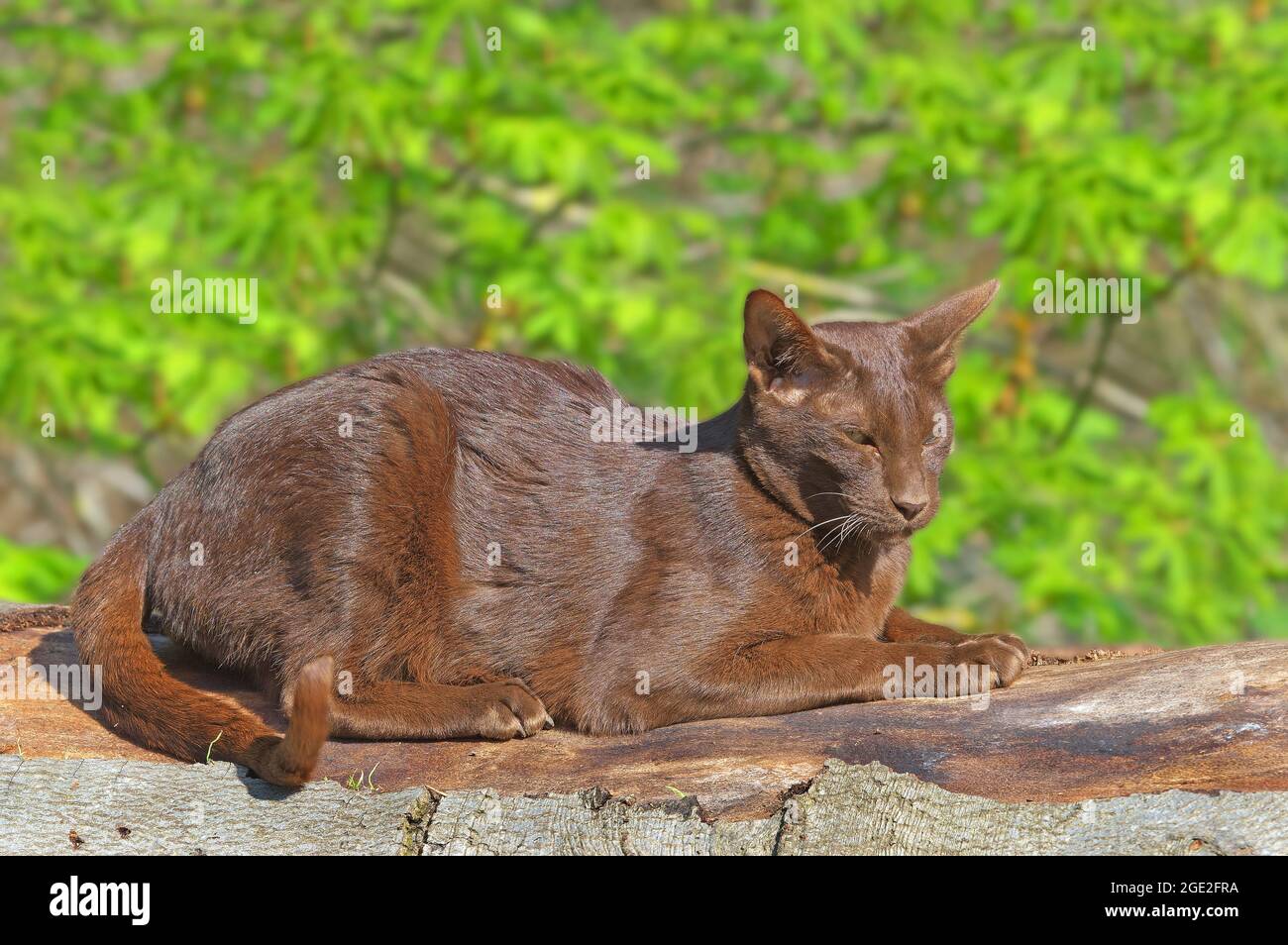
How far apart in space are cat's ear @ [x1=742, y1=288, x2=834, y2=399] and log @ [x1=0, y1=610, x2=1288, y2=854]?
86cm

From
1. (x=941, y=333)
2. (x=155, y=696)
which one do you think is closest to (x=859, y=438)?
(x=941, y=333)

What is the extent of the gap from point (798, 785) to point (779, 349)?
3.72ft

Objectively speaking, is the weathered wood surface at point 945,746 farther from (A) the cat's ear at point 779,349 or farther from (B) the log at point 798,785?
(A) the cat's ear at point 779,349

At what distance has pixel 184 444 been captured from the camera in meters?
9.46

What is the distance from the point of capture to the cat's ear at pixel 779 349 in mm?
3359

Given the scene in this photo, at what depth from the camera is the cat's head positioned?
337 cm

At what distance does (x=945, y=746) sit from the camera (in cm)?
303

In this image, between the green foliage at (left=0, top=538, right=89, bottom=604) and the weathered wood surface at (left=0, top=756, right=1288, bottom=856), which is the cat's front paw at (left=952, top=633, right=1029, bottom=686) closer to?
the weathered wood surface at (left=0, top=756, right=1288, bottom=856)

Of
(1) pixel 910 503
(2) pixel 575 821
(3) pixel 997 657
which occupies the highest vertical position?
(1) pixel 910 503

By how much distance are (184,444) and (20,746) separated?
6.47 meters

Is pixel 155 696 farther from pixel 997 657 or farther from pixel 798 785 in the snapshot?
pixel 997 657

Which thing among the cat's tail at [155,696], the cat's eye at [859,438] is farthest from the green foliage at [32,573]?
the cat's eye at [859,438]

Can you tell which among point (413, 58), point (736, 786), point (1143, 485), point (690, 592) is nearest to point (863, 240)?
point (1143, 485)

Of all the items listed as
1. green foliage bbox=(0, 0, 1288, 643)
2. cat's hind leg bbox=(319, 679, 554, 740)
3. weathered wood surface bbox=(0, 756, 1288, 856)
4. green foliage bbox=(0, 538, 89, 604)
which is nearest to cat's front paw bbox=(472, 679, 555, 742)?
cat's hind leg bbox=(319, 679, 554, 740)
